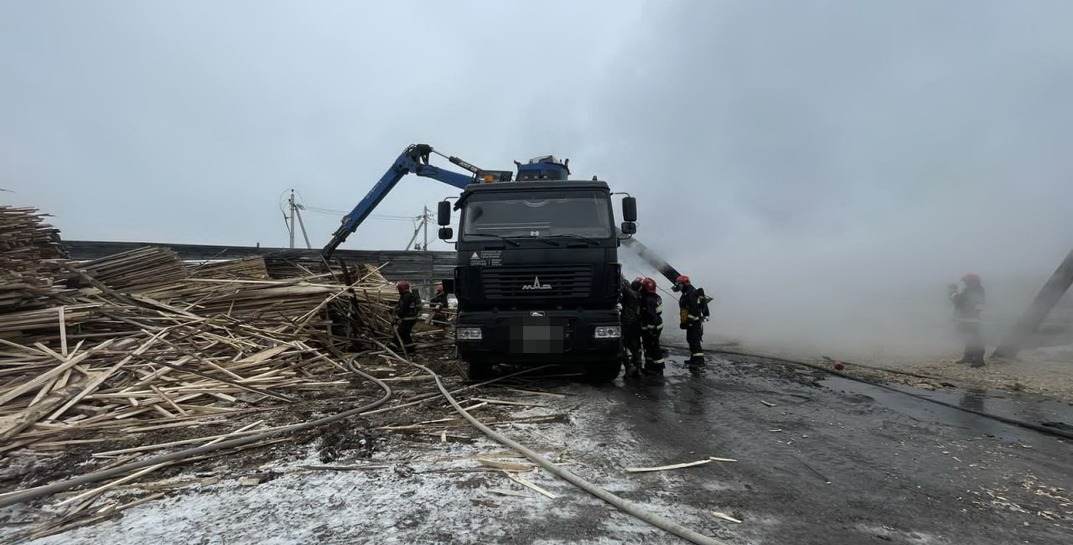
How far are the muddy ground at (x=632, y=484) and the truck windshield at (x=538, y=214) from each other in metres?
2.35

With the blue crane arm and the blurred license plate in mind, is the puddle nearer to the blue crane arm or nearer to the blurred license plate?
the blurred license plate

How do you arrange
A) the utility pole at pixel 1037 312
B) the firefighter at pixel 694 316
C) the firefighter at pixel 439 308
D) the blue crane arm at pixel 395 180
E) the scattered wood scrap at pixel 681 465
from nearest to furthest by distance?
1. the scattered wood scrap at pixel 681 465
2. the firefighter at pixel 694 316
3. the utility pole at pixel 1037 312
4. the firefighter at pixel 439 308
5. the blue crane arm at pixel 395 180

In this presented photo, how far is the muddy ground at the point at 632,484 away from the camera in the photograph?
3117 millimetres

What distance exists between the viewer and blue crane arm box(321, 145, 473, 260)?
13008 millimetres

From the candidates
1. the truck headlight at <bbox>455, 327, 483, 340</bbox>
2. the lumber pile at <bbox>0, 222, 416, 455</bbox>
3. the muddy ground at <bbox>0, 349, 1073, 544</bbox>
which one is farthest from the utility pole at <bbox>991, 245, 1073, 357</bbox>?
the lumber pile at <bbox>0, 222, 416, 455</bbox>

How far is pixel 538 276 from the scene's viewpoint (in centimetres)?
686

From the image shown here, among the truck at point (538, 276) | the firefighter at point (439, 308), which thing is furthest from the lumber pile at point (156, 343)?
the truck at point (538, 276)

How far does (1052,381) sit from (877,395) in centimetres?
307

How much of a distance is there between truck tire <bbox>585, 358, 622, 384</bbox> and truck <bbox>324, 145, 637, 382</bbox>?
1.1 inches

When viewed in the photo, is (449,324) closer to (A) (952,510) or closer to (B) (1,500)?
(B) (1,500)

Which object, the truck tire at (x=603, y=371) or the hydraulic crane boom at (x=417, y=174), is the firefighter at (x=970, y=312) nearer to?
the hydraulic crane boom at (x=417, y=174)

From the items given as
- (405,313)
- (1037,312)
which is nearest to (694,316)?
(405,313)

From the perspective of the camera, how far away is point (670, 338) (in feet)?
48.1

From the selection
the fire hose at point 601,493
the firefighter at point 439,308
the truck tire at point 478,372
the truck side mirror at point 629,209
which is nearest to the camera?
the fire hose at point 601,493
